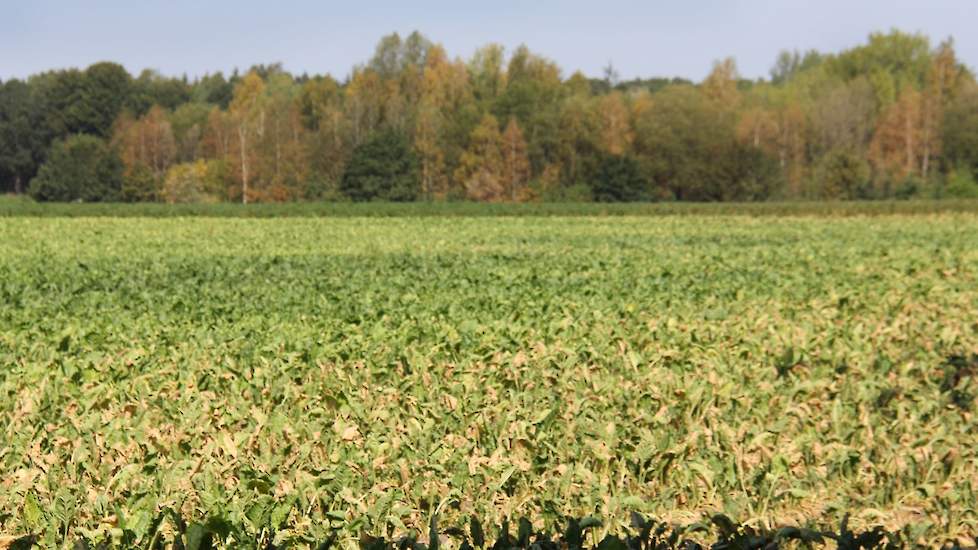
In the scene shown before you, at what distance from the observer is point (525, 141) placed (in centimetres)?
9919

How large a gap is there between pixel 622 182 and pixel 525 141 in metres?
14.4

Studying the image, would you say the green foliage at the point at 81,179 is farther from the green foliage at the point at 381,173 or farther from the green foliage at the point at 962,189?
the green foliage at the point at 962,189

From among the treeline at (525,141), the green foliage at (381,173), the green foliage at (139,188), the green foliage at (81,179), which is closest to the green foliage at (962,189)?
the treeline at (525,141)

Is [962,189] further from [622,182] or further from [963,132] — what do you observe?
[622,182]

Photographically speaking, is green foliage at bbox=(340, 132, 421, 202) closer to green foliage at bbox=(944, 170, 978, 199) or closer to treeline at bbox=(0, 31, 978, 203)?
treeline at bbox=(0, 31, 978, 203)

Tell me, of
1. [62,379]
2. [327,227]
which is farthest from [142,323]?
[327,227]

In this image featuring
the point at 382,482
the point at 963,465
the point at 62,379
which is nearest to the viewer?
the point at 382,482

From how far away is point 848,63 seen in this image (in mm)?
127562

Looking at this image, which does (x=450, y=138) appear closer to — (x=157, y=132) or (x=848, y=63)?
(x=157, y=132)

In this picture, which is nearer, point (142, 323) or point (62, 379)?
point (62, 379)

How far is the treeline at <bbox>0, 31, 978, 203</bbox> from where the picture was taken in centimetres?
8912

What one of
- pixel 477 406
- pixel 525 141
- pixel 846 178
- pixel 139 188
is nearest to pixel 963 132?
pixel 846 178

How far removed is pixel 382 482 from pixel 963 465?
12.4 feet

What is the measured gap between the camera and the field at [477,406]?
238 inches
